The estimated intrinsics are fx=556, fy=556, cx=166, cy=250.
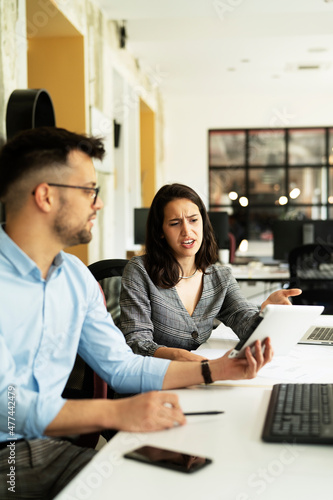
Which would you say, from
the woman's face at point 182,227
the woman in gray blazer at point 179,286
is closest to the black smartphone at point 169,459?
the woman in gray blazer at point 179,286

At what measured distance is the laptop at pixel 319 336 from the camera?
6.57 ft

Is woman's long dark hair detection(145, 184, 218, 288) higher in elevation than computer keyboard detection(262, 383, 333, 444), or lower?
higher

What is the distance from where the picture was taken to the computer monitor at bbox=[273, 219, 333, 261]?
521 centimetres

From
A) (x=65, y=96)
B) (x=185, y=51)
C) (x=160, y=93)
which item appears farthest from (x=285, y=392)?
(x=160, y=93)

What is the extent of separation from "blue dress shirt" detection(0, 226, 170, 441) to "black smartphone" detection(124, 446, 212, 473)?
0.23 meters

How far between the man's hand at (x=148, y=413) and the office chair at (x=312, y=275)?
3.32m

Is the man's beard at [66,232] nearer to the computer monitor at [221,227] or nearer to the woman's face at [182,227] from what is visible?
the woman's face at [182,227]

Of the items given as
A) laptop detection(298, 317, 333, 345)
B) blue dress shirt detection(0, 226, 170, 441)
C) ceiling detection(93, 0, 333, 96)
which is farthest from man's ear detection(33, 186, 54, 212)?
ceiling detection(93, 0, 333, 96)

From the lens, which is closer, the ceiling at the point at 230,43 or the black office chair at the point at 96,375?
the black office chair at the point at 96,375

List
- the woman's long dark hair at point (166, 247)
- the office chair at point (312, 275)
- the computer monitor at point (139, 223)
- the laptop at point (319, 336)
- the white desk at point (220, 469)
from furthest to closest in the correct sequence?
the computer monitor at point (139, 223)
the office chair at point (312, 275)
the woman's long dark hair at point (166, 247)
the laptop at point (319, 336)
the white desk at point (220, 469)

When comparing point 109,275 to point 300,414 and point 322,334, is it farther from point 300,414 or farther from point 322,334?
point 300,414

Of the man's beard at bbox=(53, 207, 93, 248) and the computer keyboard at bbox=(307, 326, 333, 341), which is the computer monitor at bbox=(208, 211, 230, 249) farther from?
the man's beard at bbox=(53, 207, 93, 248)

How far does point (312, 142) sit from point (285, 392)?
9350mm

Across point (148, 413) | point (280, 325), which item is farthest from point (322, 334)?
point (148, 413)
